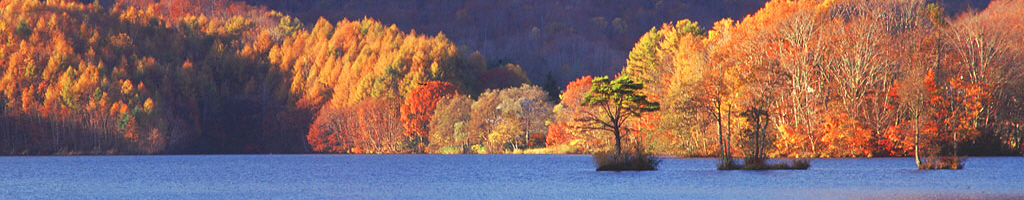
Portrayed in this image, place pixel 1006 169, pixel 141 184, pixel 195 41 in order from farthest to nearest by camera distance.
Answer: pixel 195 41 < pixel 1006 169 < pixel 141 184

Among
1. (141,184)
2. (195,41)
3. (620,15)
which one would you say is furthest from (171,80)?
(141,184)

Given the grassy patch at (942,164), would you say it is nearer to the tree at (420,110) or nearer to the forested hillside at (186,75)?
the tree at (420,110)

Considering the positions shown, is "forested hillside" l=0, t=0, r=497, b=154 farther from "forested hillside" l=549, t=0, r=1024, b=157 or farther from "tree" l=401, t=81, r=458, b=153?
"forested hillside" l=549, t=0, r=1024, b=157

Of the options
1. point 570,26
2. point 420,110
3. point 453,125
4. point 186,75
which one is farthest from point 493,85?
point 570,26

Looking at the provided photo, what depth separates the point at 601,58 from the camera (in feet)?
566

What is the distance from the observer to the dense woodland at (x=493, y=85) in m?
77.8

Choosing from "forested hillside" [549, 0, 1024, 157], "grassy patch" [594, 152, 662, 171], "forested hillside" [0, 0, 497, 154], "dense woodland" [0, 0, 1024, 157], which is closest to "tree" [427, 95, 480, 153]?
"dense woodland" [0, 0, 1024, 157]

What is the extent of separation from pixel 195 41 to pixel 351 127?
130 feet

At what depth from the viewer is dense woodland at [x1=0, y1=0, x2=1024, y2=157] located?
255ft

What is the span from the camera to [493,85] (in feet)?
463

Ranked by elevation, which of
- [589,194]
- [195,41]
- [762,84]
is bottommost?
[589,194]

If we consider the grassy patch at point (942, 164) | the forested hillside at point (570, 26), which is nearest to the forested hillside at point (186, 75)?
the forested hillside at point (570, 26)

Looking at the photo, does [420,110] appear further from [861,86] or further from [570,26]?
[570,26]

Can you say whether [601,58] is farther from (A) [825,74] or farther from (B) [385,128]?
(A) [825,74]
